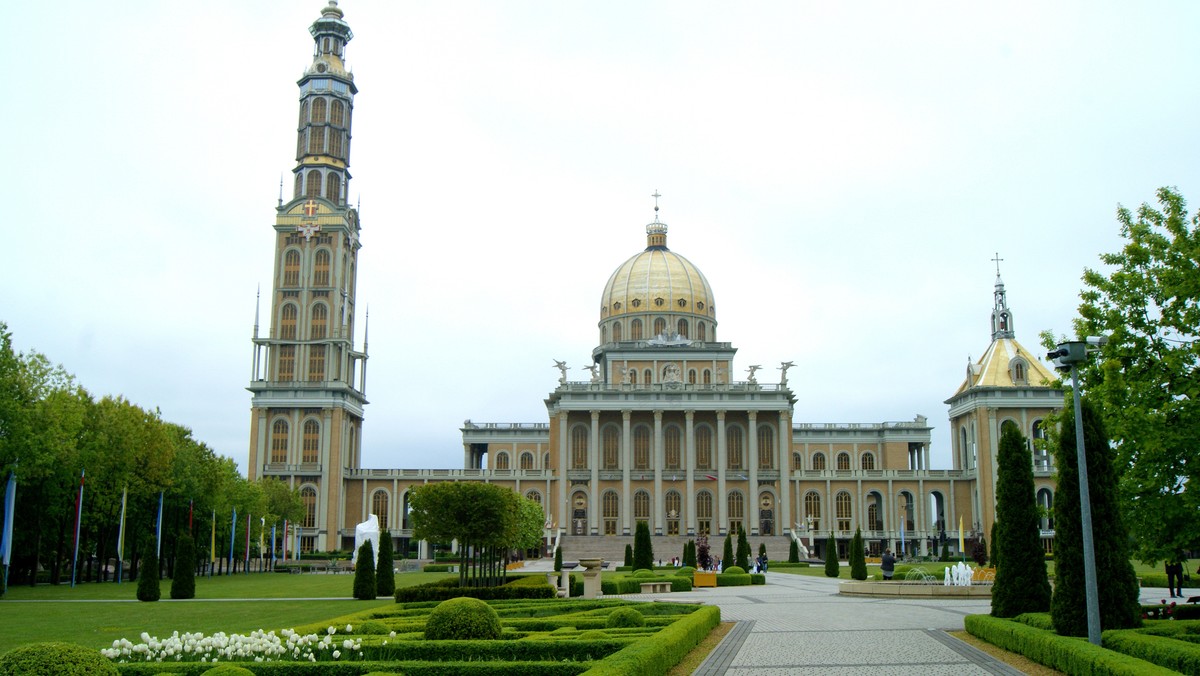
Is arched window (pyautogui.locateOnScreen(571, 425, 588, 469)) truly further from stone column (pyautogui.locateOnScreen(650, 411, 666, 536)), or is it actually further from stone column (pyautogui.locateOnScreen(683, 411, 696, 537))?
stone column (pyautogui.locateOnScreen(683, 411, 696, 537))

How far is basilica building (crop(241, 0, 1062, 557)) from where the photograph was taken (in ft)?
306

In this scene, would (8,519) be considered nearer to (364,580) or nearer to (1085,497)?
(364,580)

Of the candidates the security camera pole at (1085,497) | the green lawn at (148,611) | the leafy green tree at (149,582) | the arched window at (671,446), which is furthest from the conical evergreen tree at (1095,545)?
the arched window at (671,446)

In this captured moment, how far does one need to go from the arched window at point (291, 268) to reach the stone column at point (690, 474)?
37194 mm

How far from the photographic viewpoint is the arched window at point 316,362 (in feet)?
312

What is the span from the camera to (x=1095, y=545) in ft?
62.1

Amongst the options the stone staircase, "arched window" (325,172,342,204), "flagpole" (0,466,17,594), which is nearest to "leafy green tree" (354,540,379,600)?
"flagpole" (0,466,17,594)

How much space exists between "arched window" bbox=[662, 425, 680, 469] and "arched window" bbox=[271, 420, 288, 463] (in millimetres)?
33245

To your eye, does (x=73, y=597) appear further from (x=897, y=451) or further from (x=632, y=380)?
(x=897, y=451)

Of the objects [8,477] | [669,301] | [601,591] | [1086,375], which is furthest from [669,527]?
[1086,375]

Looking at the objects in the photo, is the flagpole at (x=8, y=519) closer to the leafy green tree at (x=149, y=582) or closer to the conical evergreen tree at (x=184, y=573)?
the conical evergreen tree at (x=184, y=573)

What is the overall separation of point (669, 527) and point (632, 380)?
1445 cm

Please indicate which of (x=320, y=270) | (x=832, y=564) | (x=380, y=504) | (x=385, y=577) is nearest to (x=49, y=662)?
(x=385, y=577)

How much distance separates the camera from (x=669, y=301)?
337ft
